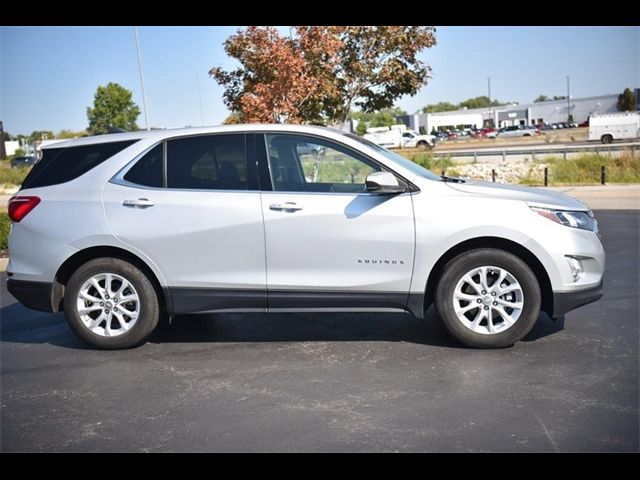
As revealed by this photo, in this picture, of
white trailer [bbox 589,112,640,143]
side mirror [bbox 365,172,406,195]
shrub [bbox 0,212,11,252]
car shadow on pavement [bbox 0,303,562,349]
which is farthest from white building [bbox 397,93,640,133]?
side mirror [bbox 365,172,406,195]

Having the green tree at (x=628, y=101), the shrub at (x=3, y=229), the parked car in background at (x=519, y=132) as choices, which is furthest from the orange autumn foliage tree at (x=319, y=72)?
the green tree at (x=628, y=101)

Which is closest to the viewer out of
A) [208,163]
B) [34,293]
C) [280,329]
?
[208,163]

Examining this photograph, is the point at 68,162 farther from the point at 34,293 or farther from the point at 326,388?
the point at 326,388

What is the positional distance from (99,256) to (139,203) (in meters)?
0.61

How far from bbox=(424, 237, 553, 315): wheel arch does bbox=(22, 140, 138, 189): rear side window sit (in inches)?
114

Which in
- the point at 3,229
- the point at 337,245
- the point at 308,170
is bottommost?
the point at 3,229

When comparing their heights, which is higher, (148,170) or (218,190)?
(148,170)

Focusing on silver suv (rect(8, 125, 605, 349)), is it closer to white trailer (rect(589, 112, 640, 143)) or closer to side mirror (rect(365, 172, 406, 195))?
side mirror (rect(365, 172, 406, 195))

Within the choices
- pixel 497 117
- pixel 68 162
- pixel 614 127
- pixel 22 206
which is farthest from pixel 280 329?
pixel 497 117

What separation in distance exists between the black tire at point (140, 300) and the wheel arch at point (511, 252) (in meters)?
2.34

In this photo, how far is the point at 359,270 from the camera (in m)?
6.18

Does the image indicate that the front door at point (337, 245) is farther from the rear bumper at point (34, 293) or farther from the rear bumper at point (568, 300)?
the rear bumper at point (34, 293)

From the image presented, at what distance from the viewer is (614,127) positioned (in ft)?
159
